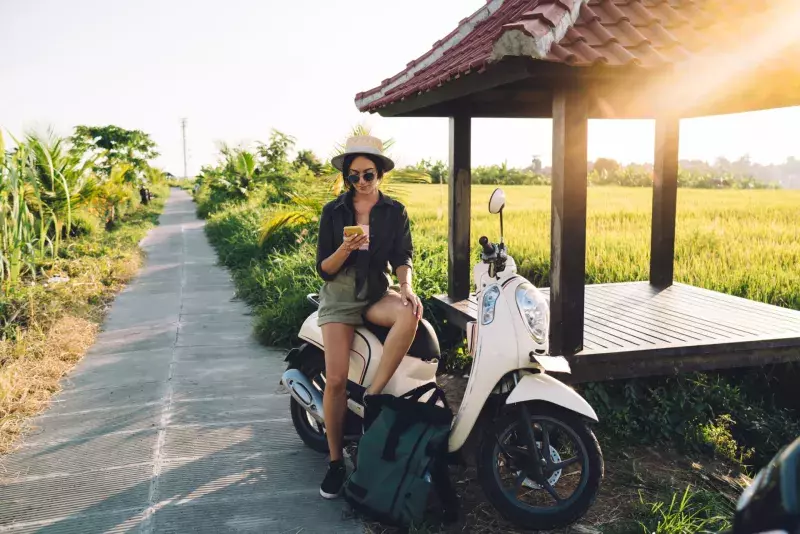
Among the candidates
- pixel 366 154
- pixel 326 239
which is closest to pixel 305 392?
pixel 326 239

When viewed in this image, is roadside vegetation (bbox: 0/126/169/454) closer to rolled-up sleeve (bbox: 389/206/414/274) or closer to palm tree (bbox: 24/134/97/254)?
palm tree (bbox: 24/134/97/254)

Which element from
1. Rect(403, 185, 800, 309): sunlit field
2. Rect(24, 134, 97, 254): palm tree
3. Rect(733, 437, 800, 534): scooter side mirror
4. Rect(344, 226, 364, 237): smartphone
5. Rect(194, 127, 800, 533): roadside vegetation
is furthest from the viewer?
Rect(24, 134, 97, 254): palm tree

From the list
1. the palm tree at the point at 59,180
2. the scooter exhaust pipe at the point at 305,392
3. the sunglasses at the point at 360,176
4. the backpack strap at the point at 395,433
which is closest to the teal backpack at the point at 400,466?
the backpack strap at the point at 395,433

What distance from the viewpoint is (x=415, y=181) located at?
32.2 feet

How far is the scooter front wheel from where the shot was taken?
9.97 feet

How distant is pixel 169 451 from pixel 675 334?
132 inches

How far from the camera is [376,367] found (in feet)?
11.4

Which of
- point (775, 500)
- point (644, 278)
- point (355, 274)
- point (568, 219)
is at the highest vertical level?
point (568, 219)

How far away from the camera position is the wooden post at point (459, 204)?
5996 mm

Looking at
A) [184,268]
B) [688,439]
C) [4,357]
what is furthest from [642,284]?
[184,268]

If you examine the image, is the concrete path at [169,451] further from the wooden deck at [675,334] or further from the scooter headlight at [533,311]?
the wooden deck at [675,334]

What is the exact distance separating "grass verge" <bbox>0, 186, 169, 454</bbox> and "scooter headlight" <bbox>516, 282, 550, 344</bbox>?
10.3 ft

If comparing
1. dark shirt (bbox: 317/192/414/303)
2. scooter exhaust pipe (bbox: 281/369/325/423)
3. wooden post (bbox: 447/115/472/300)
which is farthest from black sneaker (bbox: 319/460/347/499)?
wooden post (bbox: 447/115/472/300)

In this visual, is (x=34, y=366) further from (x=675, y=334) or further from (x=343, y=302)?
(x=675, y=334)
